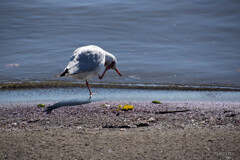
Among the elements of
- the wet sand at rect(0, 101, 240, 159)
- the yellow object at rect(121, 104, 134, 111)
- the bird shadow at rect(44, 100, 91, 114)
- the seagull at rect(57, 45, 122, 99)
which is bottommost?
the bird shadow at rect(44, 100, 91, 114)

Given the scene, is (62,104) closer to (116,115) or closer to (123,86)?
(116,115)

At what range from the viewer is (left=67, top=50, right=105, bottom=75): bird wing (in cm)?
570

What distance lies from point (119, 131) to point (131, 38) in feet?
23.2

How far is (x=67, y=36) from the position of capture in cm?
1068

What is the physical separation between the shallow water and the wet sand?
60 centimetres

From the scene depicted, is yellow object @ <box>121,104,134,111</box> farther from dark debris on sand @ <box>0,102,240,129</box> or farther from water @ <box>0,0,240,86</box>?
water @ <box>0,0,240,86</box>

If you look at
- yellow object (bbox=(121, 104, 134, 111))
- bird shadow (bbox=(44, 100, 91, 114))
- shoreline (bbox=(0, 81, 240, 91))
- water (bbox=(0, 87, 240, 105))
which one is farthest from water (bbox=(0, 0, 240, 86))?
yellow object (bbox=(121, 104, 134, 111))

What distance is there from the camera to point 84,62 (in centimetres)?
585

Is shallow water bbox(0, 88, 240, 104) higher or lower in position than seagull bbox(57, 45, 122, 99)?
lower

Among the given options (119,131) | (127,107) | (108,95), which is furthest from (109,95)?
(119,131)

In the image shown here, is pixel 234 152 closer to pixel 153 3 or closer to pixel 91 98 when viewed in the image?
pixel 91 98

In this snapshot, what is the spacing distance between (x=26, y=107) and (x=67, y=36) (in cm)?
615

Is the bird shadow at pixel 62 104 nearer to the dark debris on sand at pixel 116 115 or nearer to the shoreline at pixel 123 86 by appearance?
the dark debris on sand at pixel 116 115

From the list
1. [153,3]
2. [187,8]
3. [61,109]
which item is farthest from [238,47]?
[61,109]
